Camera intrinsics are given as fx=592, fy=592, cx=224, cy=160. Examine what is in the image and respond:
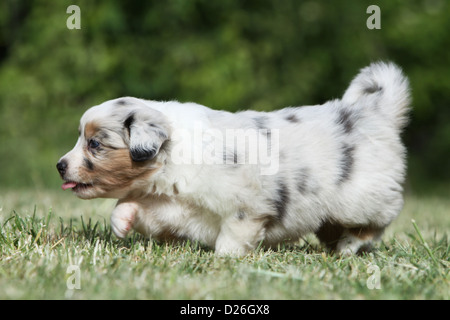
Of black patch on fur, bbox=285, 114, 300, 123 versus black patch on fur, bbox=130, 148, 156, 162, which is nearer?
black patch on fur, bbox=130, 148, 156, 162

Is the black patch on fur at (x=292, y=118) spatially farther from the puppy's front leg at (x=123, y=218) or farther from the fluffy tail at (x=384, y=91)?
the puppy's front leg at (x=123, y=218)

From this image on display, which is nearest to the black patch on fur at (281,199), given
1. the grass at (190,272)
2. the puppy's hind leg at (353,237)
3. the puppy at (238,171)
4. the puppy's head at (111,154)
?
the puppy at (238,171)

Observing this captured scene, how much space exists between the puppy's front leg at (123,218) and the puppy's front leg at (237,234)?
1.66 ft

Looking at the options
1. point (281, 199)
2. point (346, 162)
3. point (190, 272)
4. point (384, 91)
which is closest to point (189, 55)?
point (384, 91)

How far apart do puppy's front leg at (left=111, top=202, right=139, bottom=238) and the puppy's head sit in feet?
0.38

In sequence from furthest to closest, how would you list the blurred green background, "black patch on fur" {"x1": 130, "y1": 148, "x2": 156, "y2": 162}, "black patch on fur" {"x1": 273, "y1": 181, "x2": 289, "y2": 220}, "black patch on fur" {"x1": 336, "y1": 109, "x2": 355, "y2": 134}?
the blurred green background, "black patch on fur" {"x1": 336, "y1": 109, "x2": 355, "y2": 134}, "black patch on fur" {"x1": 273, "y1": 181, "x2": 289, "y2": 220}, "black patch on fur" {"x1": 130, "y1": 148, "x2": 156, "y2": 162}

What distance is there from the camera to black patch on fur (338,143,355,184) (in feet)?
11.3

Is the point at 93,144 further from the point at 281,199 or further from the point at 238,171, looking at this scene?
the point at 281,199

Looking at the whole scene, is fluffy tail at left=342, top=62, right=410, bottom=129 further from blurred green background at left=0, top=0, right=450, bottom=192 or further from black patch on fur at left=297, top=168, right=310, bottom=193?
blurred green background at left=0, top=0, right=450, bottom=192

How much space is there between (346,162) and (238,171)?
2.23 feet

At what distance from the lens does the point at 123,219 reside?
3297 mm

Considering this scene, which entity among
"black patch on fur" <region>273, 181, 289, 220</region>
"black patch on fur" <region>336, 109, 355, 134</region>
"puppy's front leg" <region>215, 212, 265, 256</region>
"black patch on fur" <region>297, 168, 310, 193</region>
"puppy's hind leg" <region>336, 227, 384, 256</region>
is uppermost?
"black patch on fur" <region>336, 109, 355, 134</region>

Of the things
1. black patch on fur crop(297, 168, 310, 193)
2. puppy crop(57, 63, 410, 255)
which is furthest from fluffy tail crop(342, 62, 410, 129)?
black patch on fur crop(297, 168, 310, 193)

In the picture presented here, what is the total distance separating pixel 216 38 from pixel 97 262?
838 centimetres
